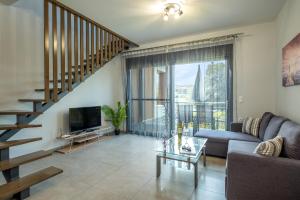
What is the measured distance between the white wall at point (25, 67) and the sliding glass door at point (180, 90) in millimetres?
1946

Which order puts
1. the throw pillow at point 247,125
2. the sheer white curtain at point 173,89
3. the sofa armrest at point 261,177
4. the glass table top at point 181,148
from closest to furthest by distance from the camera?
the sofa armrest at point 261,177
the glass table top at point 181,148
the throw pillow at point 247,125
the sheer white curtain at point 173,89

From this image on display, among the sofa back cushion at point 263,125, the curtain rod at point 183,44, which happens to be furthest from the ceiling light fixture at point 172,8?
the sofa back cushion at point 263,125

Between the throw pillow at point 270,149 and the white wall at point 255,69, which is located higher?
the white wall at point 255,69

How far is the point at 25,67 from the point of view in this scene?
3.25 meters

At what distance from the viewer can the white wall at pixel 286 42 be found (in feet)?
8.19

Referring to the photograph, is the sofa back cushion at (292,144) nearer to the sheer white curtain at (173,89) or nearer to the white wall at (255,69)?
the white wall at (255,69)

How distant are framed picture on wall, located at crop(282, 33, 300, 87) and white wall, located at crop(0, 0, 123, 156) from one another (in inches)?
170

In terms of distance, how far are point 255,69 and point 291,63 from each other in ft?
3.78

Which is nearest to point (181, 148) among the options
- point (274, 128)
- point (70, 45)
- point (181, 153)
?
point (181, 153)

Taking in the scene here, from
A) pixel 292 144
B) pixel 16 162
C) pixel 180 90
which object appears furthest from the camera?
pixel 180 90

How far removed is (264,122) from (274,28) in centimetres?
205

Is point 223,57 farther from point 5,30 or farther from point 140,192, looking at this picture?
point 5,30

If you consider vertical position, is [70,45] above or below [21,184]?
above

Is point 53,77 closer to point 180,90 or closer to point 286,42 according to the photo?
point 180,90
